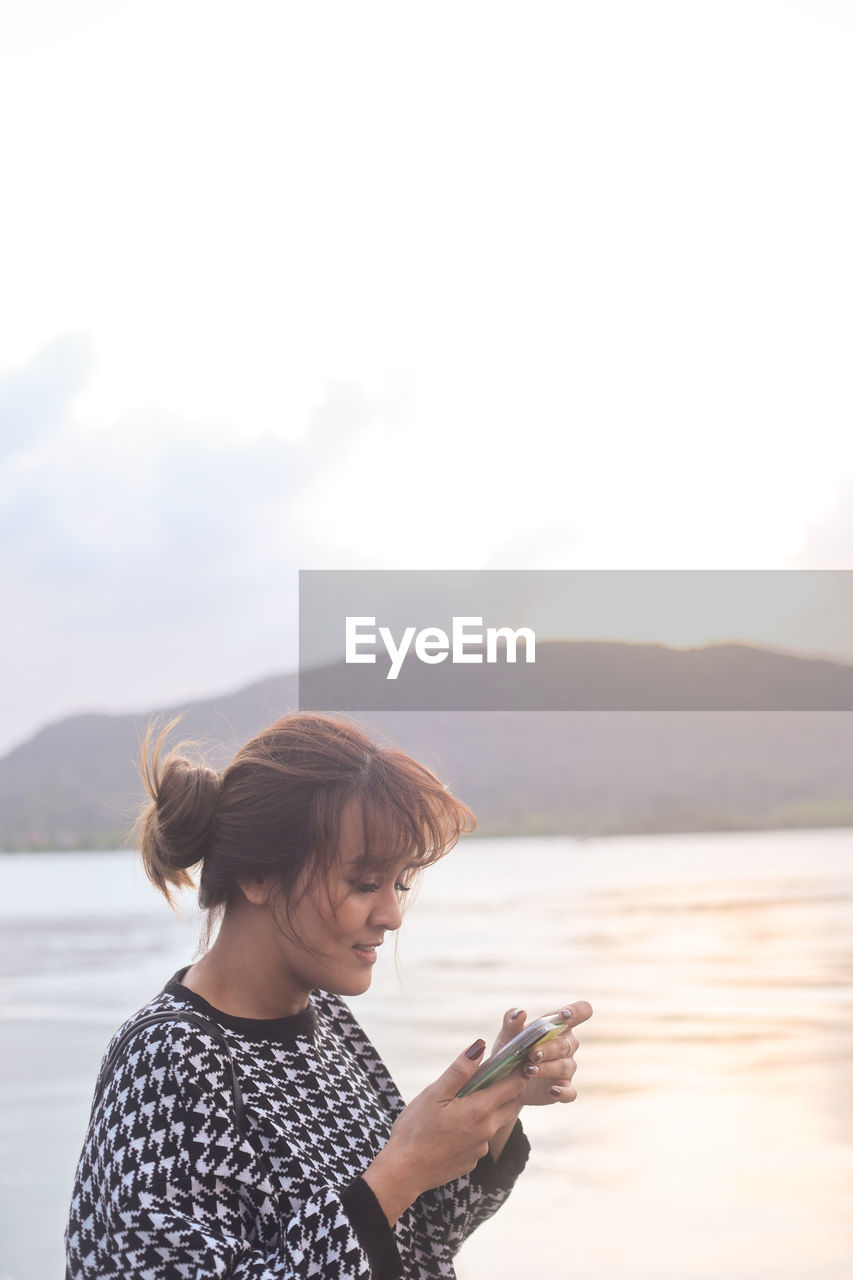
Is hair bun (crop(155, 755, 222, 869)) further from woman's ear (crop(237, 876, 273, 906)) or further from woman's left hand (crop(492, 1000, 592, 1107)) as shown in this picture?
woman's left hand (crop(492, 1000, 592, 1107))

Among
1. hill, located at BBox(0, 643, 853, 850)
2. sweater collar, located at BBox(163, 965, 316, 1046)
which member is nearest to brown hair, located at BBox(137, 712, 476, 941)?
sweater collar, located at BBox(163, 965, 316, 1046)

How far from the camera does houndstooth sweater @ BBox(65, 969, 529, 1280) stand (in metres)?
0.97

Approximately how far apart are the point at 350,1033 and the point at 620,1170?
231 cm

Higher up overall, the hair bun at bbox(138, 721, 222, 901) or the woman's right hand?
the hair bun at bbox(138, 721, 222, 901)

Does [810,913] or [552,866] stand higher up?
[810,913]

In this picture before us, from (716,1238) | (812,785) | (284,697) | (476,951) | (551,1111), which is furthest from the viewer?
(812,785)

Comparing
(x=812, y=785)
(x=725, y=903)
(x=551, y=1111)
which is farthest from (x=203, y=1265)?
(x=812, y=785)

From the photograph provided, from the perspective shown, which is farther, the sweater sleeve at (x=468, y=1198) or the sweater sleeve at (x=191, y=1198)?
the sweater sleeve at (x=468, y=1198)

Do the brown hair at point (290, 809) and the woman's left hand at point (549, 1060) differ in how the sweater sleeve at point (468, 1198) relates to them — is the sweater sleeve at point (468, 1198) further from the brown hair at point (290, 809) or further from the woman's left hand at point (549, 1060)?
the brown hair at point (290, 809)

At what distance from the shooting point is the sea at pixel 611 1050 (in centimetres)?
293

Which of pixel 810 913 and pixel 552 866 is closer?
pixel 810 913

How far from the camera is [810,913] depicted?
29.8 feet

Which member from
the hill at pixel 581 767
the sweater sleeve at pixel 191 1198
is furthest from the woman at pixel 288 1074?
the hill at pixel 581 767

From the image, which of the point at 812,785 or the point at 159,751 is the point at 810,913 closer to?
the point at 159,751
